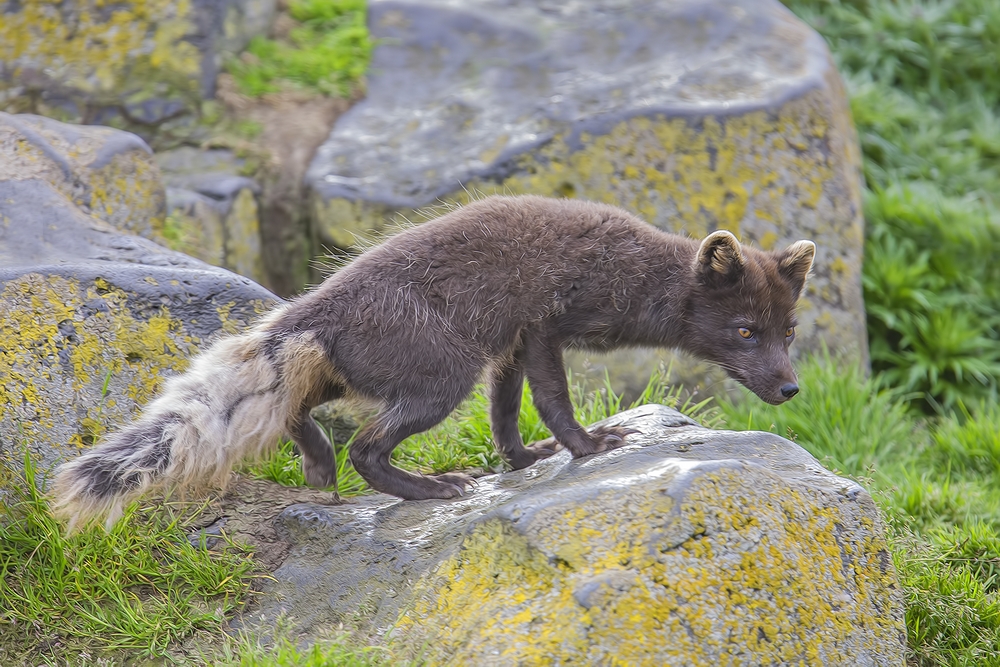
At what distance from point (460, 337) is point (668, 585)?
159 centimetres

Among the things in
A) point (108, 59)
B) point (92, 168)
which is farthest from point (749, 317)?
point (108, 59)

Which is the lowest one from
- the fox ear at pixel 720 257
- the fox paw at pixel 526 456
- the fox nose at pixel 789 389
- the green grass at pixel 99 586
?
the fox paw at pixel 526 456

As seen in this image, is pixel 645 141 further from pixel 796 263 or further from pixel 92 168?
pixel 92 168

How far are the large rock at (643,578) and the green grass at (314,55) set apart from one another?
4764 millimetres

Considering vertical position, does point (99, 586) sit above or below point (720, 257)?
below

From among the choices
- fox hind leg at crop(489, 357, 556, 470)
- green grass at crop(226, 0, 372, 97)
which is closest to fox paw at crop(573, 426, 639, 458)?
fox hind leg at crop(489, 357, 556, 470)

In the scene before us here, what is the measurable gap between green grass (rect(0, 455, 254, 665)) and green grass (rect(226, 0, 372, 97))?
4.40 m

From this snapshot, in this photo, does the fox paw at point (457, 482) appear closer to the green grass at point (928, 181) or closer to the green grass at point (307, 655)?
the green grass at point (307, 655)

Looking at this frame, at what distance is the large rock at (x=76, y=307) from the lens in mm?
4262

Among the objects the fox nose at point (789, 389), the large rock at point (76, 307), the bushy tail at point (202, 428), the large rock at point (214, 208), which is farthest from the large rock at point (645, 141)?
the bushy tail at point (202, 428)

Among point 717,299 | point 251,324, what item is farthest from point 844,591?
point 251,324

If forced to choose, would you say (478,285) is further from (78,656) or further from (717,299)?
(78,656)

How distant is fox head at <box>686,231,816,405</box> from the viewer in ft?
15.6

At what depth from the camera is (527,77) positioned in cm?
748
